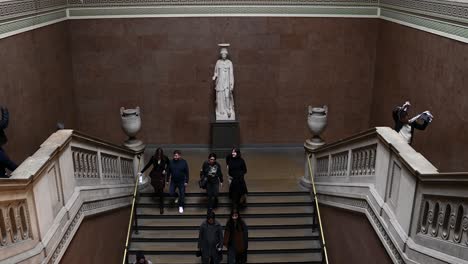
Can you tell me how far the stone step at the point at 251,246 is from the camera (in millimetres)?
9438

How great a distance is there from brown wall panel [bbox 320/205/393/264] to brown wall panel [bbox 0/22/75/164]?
631 cm

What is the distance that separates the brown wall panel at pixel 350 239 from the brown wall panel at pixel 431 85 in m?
2.30

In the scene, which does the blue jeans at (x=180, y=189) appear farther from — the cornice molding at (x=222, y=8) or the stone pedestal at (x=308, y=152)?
the cornice molding at (x=222, y=8)

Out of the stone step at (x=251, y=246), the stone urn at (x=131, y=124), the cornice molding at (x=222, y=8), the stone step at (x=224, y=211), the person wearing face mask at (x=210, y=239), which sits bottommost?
the stone step at (x=251, y=246)

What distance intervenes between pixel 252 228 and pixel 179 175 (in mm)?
1918

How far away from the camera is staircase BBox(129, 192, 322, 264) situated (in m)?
9.41

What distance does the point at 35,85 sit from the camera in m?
10.5

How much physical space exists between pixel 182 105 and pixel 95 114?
257 centimetres

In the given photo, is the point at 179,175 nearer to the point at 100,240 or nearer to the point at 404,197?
the point at 100,240

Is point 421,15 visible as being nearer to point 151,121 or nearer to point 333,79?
point 333,79

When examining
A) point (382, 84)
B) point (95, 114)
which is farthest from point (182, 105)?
point (382, 84)

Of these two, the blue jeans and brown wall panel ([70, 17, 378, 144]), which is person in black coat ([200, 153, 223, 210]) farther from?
brown wall panel ([70, 17, 378, 144])

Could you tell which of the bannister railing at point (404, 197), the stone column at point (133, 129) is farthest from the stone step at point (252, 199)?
the bannister railing at point (404, 197)

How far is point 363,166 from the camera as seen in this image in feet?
25.1
